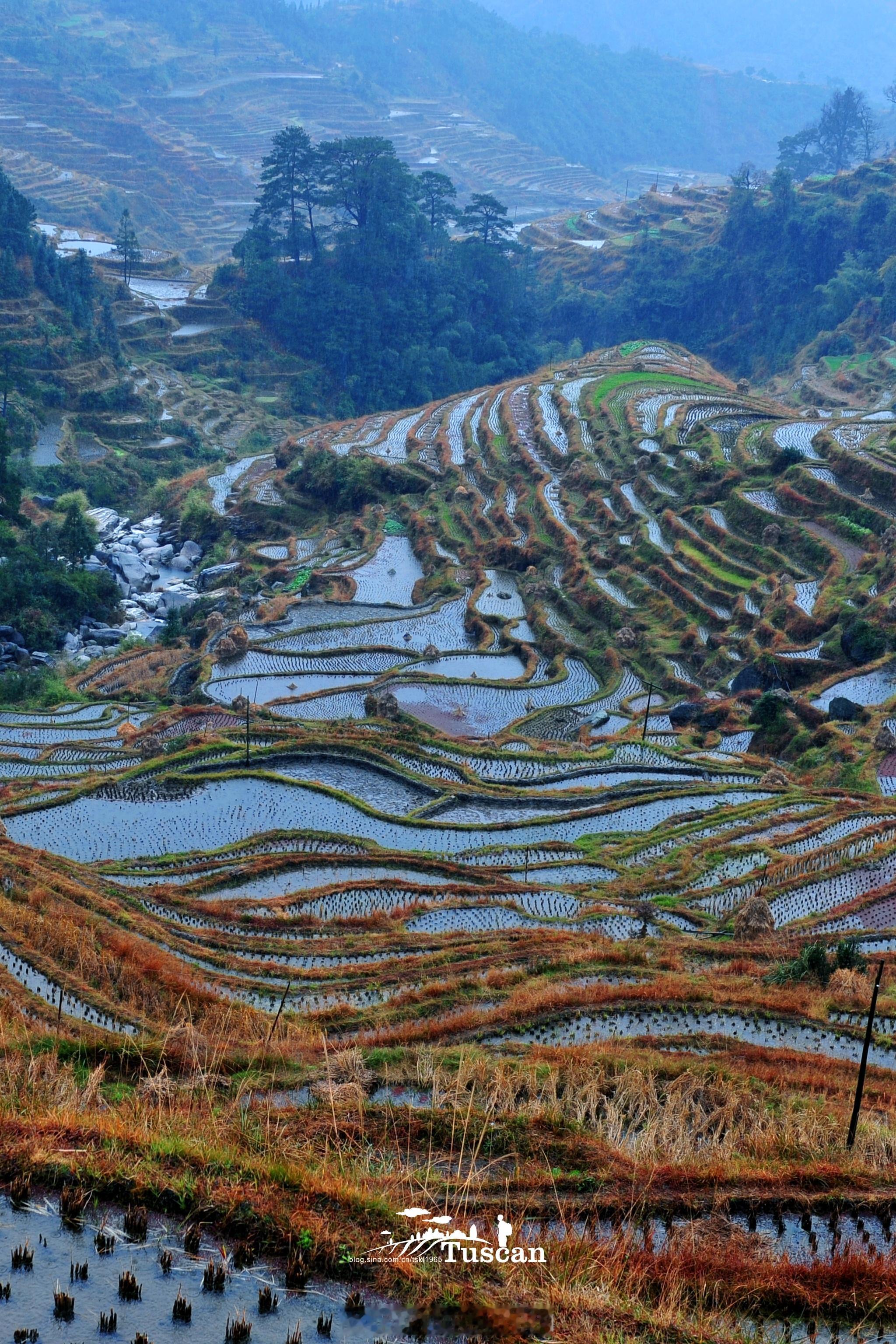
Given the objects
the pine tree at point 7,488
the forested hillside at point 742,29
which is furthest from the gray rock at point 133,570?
the forested hillside at point 742,29

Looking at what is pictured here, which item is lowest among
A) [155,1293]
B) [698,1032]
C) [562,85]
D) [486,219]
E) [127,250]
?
[698,1032]

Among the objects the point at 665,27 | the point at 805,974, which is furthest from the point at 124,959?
the point at 665,27

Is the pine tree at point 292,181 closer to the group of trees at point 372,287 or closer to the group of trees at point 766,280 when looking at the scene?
the group of trees at point 372,287

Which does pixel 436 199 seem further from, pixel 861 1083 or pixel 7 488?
pixel 861 1083

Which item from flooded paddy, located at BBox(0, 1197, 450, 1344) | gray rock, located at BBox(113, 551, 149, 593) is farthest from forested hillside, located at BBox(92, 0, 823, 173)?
flooded paddy, located at BBox(0, 1197, 450, 1344)

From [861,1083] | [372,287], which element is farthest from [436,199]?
[861,1083]
